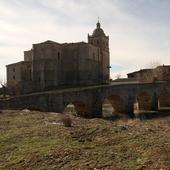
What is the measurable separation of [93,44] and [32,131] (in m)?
60.4

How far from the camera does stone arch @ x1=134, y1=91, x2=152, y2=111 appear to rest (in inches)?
1917

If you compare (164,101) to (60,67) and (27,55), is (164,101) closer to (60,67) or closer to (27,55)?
(60,67)

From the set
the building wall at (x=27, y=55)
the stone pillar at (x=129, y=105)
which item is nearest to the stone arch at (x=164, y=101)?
the stone pillar at (x=129, y=105)

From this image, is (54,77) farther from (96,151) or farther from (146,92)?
(96,151)

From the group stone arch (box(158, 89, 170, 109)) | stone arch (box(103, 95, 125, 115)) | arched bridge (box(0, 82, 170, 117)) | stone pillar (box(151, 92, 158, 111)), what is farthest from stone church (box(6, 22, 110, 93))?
stone pillar (box(151, 92, 158, 111))

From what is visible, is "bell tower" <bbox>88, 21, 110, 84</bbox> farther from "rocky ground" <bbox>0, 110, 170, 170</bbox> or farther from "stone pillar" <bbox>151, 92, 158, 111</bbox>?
"rocky ground" <bbox>0, 110, 170, 170</bbox>

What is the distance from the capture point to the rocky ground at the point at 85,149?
8008 mm

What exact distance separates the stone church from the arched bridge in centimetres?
1484

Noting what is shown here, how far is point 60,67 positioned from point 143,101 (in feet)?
59.2

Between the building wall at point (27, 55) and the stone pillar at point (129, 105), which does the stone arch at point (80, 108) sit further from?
the building wall at point (27, 55)

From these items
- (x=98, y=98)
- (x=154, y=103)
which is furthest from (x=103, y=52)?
(x=98, y=98)

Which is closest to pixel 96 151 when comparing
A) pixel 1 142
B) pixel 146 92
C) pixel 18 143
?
pixel 18 143

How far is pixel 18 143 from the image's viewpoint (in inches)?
421

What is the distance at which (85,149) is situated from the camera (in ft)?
30.3
